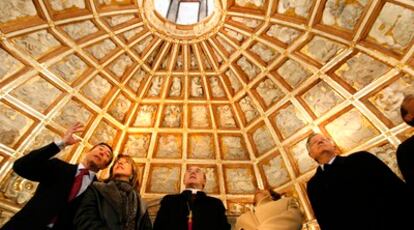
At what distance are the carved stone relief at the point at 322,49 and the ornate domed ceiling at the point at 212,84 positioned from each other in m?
0.03

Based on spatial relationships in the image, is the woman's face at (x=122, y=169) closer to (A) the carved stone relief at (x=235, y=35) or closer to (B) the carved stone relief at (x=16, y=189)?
(B) the carved stone relief at (x=16, y=189)

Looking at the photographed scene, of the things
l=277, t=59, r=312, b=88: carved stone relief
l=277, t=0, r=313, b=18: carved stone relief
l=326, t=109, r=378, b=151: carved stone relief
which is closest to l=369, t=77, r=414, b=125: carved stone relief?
l=326, t=109, r=378, b=151: carved stone relief

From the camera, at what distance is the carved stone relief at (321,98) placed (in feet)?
30.2

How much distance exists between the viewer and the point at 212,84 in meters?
11.5

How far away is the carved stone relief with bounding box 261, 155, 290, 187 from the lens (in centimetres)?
1073

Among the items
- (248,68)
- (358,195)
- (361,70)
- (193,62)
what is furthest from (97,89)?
(358,195)

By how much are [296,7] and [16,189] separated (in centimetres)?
1042

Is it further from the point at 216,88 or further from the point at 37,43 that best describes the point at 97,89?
the point at 216,88

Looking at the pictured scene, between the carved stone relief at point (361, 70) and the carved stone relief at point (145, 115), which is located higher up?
the carved stone relief at point (145, 115)

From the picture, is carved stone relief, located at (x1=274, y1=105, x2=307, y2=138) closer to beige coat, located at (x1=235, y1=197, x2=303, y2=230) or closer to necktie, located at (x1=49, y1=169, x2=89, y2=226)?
beige coat, located at (x1=235, y1=197, x2=303, y2=230)

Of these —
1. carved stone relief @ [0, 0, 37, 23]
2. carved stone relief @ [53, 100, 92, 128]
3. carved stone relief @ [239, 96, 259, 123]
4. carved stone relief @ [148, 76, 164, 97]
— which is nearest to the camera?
carved stone relief @ [0, 0, 37, 23]

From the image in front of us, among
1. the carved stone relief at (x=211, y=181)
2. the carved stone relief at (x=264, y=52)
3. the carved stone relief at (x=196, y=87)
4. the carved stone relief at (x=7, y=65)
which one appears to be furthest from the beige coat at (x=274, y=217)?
the carved stone relief at (x=7, y=65)

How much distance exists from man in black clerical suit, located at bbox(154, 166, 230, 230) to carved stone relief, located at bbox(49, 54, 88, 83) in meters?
6.82

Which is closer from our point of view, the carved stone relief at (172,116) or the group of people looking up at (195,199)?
the group of people looking up at (195,199)
